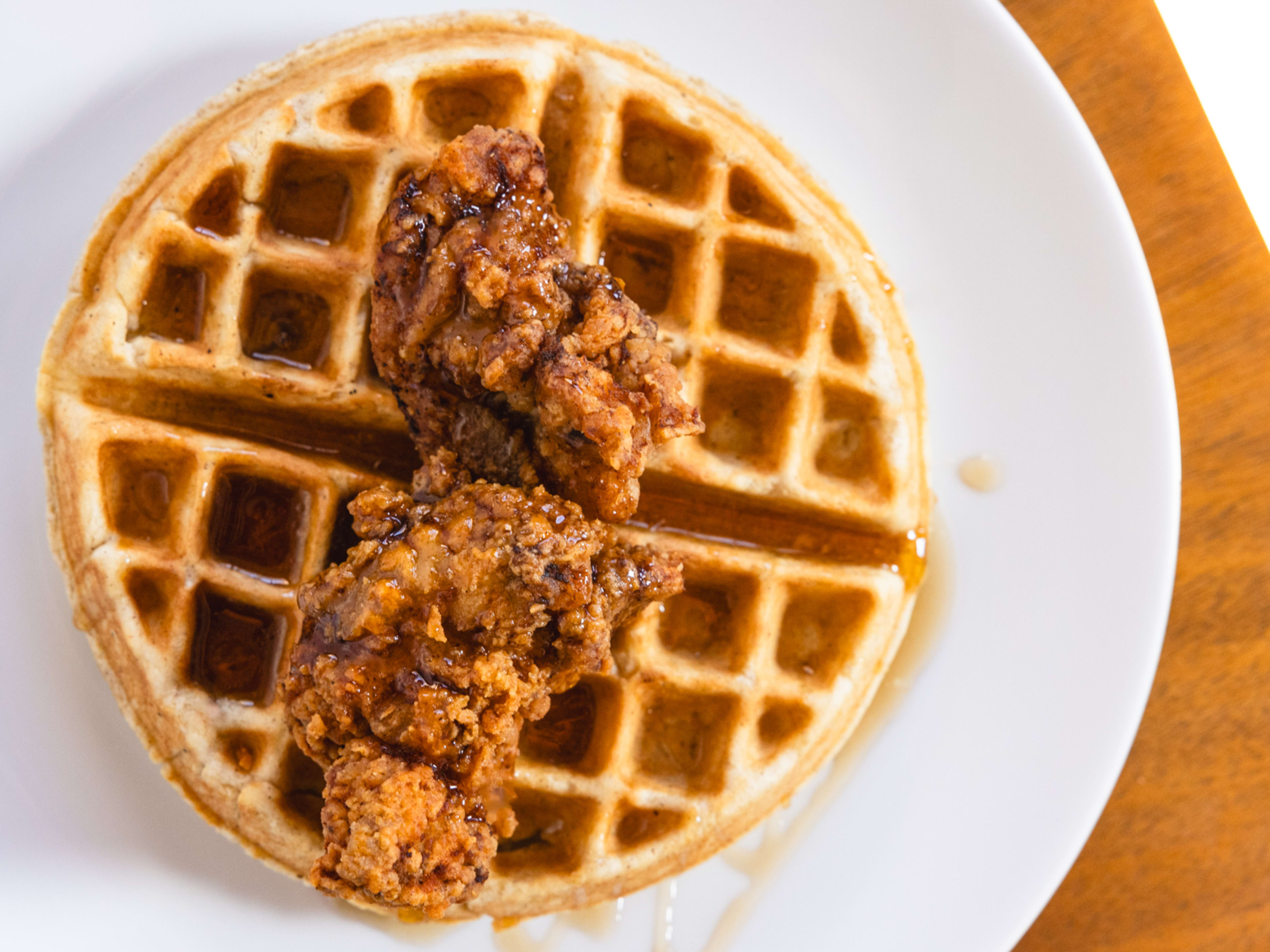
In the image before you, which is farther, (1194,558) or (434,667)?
(1194,558)

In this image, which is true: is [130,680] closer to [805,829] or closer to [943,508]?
[805,829]

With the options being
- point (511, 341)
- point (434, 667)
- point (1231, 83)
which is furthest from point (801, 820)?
point (1231, 83)

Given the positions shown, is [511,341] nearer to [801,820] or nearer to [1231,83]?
[801,820]

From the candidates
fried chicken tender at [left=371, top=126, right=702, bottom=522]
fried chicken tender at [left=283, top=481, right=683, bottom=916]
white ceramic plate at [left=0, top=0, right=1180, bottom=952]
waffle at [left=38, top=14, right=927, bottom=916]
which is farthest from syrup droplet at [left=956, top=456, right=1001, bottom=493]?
fried chicken tender at [left=283, top=481, right=683, bottom=916]

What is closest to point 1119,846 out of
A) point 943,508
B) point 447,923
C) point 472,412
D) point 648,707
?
point 943,508

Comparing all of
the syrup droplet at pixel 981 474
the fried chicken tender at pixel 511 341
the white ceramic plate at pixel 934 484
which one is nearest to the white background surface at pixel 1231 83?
the white ceramic plate at pixel 934 484

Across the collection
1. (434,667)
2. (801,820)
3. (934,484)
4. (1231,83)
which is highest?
(1231,83)
